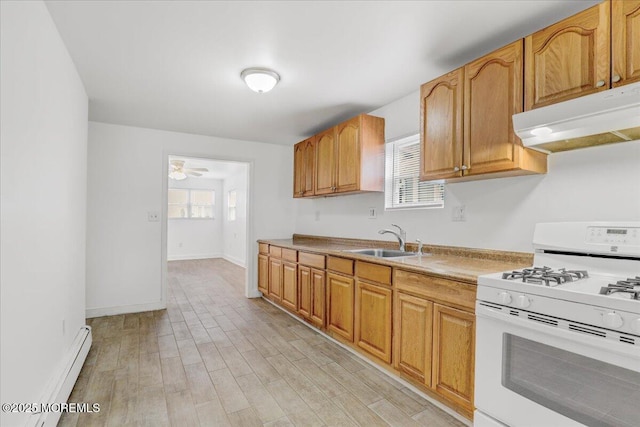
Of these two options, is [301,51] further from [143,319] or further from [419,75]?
[143,319]

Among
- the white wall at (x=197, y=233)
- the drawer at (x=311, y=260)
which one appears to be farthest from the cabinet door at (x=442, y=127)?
the white wall at (x=197, y=233)

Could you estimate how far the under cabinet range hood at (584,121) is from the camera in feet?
4.55

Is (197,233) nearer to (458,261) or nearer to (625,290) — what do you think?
(458,261)

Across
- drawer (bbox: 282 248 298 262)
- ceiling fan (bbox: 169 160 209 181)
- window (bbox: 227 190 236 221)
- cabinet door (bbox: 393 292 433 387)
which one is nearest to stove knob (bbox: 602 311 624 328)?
cabinet door (bbox: 393 292 433 387)

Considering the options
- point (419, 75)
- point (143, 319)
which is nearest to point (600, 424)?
point (419, 75)

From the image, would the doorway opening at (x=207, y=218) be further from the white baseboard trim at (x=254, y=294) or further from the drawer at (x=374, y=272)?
the drawer at (x=374, y=272)

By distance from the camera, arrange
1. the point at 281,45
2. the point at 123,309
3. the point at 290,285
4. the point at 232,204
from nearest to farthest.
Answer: the point at 281,45 < the point at 290,285 < the point at 123,309 < the point at 232,204

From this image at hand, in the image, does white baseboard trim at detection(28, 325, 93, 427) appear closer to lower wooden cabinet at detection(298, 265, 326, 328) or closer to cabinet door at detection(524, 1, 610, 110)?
lower wooden cabinet at detection(298, 265, 326, 328)

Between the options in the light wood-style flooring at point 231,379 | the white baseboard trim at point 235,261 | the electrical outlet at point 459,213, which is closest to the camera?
the light wood-style flooring at point 231,379

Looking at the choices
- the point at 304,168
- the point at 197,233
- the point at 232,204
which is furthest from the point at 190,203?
the point at 304,168

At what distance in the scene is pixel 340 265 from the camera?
290 centimetres

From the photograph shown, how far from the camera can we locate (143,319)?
149 inches

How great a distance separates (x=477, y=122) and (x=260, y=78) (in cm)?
166

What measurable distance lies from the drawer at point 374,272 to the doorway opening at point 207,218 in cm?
559
